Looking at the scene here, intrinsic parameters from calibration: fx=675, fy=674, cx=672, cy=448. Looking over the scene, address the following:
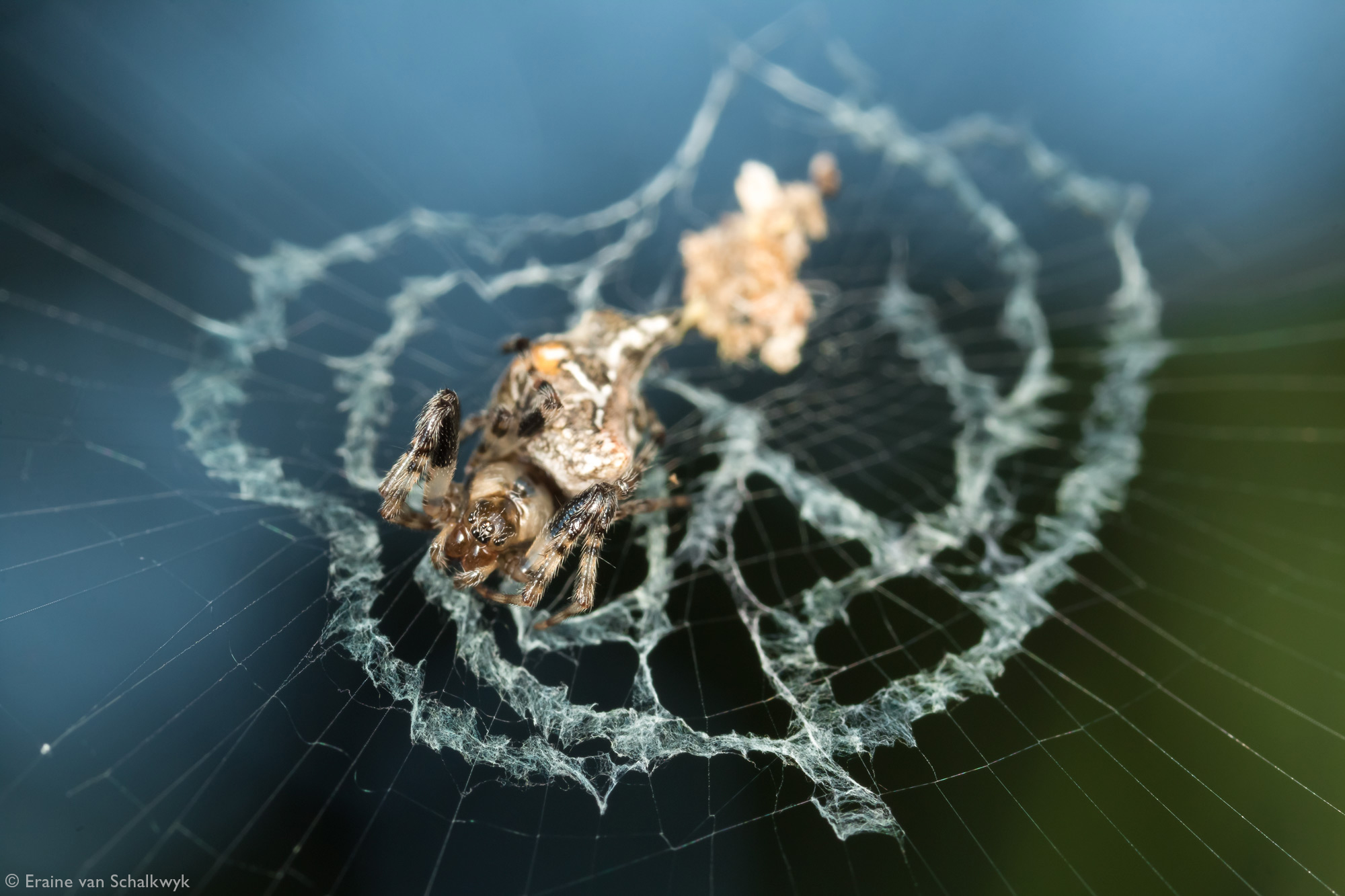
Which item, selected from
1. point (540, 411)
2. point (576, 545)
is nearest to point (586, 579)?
point (576, 545)

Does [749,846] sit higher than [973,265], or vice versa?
[973,265]

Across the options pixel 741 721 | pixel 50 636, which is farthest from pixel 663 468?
pixel 50 636

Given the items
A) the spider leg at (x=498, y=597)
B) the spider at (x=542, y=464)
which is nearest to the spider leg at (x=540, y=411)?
the spider at (x=542, y=464)

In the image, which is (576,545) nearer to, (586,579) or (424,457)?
(586,579)

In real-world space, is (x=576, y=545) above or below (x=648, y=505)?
below

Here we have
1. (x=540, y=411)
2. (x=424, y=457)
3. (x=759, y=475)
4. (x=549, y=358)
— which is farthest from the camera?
(x=759, y=475)

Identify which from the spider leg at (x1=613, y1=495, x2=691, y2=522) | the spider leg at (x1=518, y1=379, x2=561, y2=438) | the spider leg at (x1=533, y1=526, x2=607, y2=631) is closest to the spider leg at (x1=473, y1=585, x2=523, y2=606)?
the spider leg at (x1=533, y1=526, x2=607, y2=631)

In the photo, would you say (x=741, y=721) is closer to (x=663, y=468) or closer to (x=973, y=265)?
(x=663, y=468)
